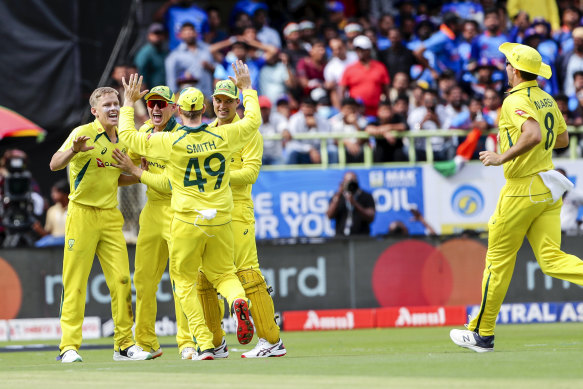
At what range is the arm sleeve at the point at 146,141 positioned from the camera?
392 inches

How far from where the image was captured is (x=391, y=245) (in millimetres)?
16188

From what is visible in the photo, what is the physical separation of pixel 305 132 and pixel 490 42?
4.90m

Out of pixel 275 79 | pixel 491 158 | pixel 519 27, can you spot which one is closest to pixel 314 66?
pixel 275 79

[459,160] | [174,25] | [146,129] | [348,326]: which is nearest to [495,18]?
[459,160]

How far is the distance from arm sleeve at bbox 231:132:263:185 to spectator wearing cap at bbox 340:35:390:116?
8373 millimetres

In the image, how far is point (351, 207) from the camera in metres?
16.9

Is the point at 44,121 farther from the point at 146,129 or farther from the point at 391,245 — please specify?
the point at 146,129

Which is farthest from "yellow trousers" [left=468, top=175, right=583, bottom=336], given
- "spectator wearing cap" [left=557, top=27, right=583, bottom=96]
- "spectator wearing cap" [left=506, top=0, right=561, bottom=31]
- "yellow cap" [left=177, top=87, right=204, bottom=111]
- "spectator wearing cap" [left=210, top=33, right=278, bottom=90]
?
"spectator wearing cap" [left=506, top=0, right=561, bottom=31]

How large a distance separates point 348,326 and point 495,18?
25.6 ft

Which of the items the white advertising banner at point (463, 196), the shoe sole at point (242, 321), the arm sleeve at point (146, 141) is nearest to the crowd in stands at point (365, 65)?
the white advertising banner at point (463, 196)

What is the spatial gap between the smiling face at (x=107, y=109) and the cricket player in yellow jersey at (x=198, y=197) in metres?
0.81

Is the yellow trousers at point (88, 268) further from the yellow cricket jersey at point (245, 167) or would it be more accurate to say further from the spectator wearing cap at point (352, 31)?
the spectator wearing cap at point (352, 31)

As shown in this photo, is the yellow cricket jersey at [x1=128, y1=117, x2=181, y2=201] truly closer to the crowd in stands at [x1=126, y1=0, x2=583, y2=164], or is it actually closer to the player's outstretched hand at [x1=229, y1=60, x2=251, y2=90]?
the player's outstretched hand at [x1=229, y1=60, x2=251, y2=90]

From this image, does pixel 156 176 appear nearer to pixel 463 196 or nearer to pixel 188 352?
pixel 188 352
